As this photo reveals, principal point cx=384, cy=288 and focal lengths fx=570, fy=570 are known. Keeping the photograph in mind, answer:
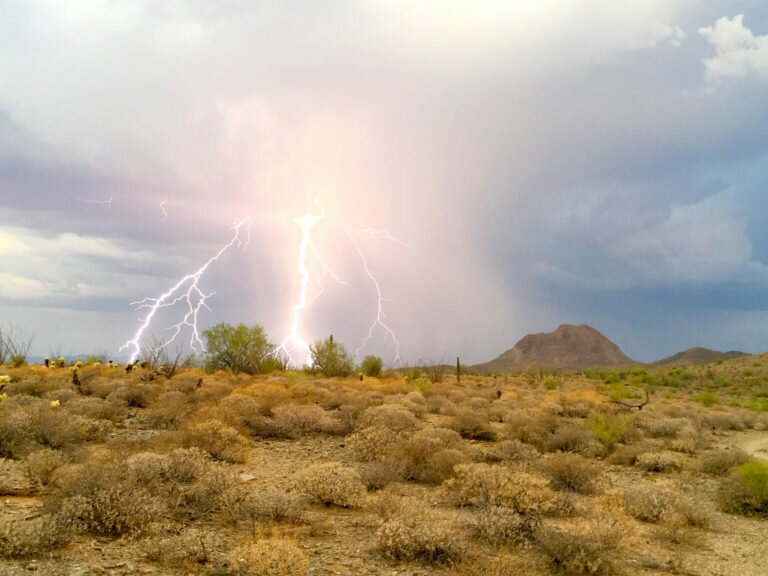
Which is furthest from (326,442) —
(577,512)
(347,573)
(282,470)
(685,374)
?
(685,374)

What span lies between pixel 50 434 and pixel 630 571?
1125 cm

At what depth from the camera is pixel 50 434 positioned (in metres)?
12.0

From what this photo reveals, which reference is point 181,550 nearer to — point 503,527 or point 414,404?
point 503,527

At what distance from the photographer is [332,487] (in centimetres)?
968

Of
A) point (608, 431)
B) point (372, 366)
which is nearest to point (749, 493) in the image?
point (608, 431)

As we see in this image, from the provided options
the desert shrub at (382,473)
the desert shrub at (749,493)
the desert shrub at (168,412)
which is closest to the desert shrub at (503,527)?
the desert shrub at (382,473)

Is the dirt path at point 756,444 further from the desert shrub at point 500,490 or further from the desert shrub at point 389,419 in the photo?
the desert shrub at point 500,490

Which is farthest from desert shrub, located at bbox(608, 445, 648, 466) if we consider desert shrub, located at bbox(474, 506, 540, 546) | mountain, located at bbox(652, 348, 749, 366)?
mountain, located at bbox(652, 348, 749, 366)

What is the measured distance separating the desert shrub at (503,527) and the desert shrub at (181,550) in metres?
3.70

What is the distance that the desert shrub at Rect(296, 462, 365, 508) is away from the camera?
965cm

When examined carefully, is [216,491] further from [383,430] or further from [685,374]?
[685,374]

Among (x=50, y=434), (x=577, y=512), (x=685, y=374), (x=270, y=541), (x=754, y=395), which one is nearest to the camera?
(x=270, y=541)

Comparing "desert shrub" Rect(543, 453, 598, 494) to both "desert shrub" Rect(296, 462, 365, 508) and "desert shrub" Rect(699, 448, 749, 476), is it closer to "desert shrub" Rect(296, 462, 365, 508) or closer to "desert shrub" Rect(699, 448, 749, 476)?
"desert shrub" Rect(699, 448, 749, 476)

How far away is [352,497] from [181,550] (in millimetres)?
3333
